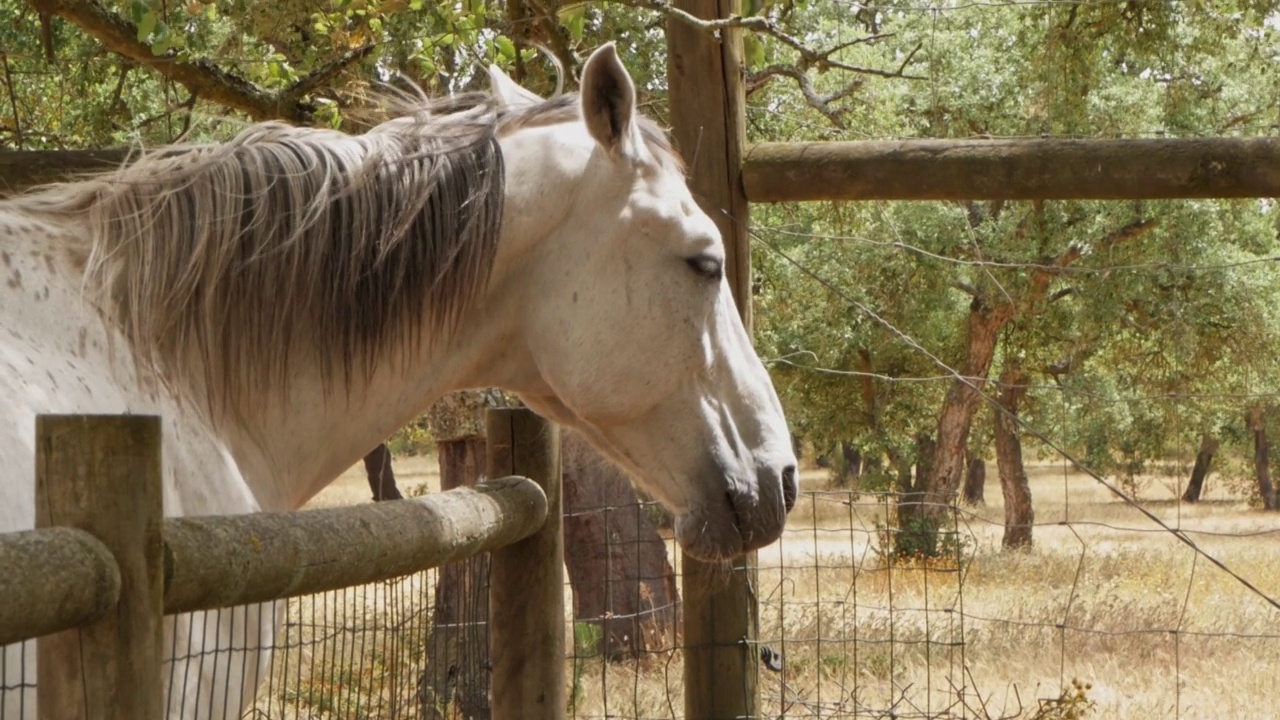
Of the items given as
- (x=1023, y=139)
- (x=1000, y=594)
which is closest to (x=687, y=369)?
(x=1023, y=139)

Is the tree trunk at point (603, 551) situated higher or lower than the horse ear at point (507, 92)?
lower

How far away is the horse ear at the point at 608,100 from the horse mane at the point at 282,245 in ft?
0.65

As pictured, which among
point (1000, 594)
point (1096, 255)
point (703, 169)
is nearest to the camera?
point (703, 169)

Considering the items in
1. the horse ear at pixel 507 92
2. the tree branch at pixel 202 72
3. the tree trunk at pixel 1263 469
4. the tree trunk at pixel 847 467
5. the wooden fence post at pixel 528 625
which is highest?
the tree branch at pixel 202 72

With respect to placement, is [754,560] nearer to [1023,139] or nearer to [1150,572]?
[1023,139]

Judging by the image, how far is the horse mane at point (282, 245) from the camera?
204cm

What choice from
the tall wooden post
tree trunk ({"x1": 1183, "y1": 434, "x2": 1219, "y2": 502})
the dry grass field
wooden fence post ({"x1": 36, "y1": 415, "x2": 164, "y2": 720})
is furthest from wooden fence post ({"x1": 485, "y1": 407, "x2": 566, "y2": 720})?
tree trunk ({"x1": 1183, "y1": 434, "x2": 1219, "y2": 502})

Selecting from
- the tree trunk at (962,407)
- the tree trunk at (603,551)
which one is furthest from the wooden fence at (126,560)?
the tree trunk at (962,407)

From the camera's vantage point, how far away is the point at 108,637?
114 cm

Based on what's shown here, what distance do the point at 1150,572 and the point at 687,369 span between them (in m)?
9.18

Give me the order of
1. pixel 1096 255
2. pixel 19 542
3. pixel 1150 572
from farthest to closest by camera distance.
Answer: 1. pixel 1096 255
2. pixel 1150 572
3. pixel 19 542

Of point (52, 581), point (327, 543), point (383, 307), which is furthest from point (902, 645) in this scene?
point (52, 581)

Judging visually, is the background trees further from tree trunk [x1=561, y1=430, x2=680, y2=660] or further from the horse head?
the horse head

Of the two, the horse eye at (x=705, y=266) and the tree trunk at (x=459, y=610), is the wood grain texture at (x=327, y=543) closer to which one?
the tree trunk at (x=459, y=610)
